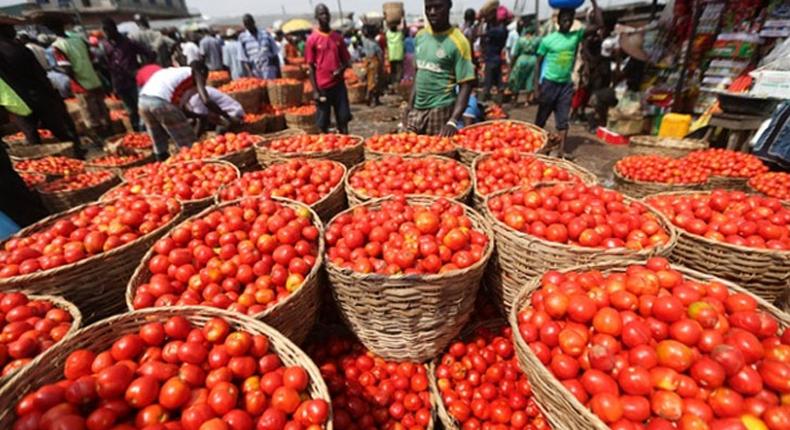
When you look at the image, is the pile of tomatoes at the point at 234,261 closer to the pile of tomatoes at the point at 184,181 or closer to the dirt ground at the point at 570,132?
the pile of tomatoes at the point at 184,181

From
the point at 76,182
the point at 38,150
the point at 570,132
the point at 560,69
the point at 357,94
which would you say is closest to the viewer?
the point at 76,182

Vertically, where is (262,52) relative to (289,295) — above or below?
above

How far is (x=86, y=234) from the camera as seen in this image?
2.68 metres

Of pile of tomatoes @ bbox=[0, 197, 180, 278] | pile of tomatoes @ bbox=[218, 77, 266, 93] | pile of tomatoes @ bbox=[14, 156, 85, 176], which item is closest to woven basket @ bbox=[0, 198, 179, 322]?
pile of tomatoes @ bbox=[0, 197, 180, 278]

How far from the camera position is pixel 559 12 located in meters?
6.25

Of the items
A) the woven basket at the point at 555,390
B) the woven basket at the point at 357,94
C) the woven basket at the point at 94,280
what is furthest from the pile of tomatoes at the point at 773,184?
the woven basket at the point at 357,94

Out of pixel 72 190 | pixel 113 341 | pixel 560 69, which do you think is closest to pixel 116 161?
pixel 72 190

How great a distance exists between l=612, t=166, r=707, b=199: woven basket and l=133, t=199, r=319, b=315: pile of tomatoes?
4.36m

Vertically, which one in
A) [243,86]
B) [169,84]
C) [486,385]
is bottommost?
[486,385]

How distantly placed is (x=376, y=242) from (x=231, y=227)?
1054 mm

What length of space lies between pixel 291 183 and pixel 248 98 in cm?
716

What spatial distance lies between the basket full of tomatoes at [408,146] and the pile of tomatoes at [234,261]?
1813mm

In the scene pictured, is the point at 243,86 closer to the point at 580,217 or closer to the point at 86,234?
the point at 86,234

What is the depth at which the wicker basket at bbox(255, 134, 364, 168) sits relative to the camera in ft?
13.7
